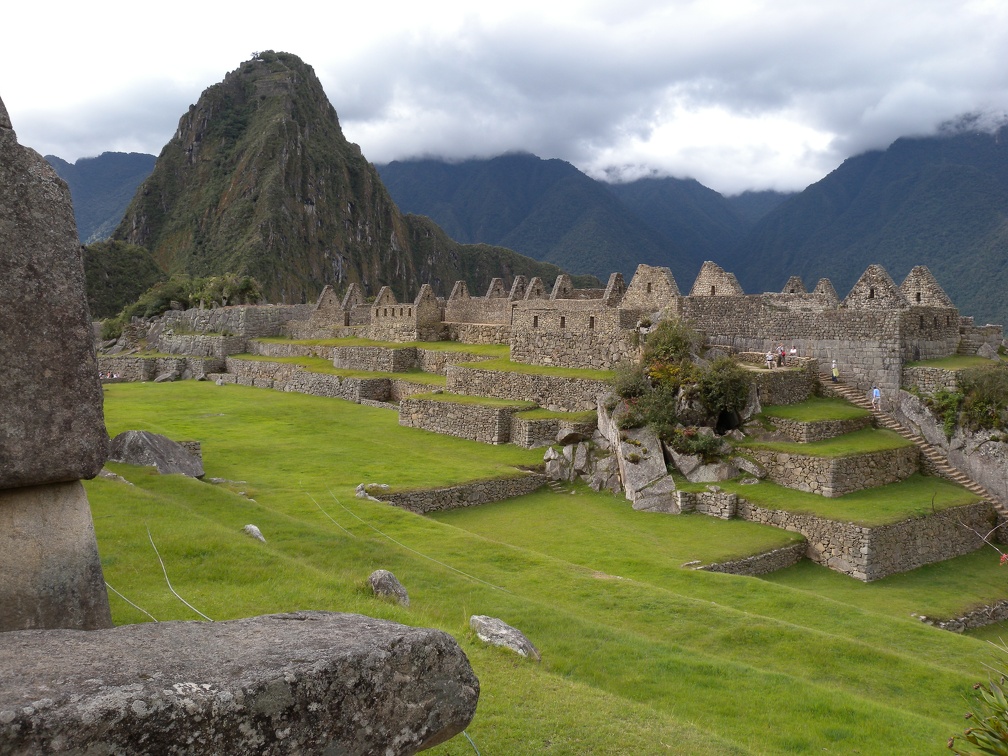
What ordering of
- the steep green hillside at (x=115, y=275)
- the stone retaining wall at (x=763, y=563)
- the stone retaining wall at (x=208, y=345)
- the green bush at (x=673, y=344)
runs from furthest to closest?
the steep green hillside at (x=115, y=275) < the stone retaining wall at (x=208, y=345) < the green bush at (x=673, y=344) < the stone retaining wall at (x=763, y=563)

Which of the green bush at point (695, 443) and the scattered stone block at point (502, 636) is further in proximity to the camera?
the green bush at point (695, 443)

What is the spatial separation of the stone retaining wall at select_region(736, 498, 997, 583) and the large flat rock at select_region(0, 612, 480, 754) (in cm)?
1292

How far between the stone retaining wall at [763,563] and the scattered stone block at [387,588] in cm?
674

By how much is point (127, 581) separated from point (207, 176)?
653ft

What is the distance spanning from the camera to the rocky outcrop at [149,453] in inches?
575

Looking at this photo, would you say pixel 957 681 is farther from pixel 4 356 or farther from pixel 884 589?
pixel 4 356

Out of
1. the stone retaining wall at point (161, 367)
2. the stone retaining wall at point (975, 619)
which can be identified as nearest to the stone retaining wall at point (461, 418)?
the stone retaining wall at point (975, 619)

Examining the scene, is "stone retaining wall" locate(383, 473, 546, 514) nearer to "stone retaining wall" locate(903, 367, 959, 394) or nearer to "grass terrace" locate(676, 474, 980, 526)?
"grass terrace" locate(676, 474, 980, 526)

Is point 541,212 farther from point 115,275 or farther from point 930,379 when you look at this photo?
point 930,379

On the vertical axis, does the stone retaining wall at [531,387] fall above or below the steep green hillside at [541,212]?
below

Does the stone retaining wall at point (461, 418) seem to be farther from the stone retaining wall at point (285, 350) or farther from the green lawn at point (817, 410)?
the stone retaining wall at point (285, 350)

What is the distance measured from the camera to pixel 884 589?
45.2ft

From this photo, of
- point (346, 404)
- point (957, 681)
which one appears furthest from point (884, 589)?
point (346, 404)

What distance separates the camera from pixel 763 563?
14.1m
